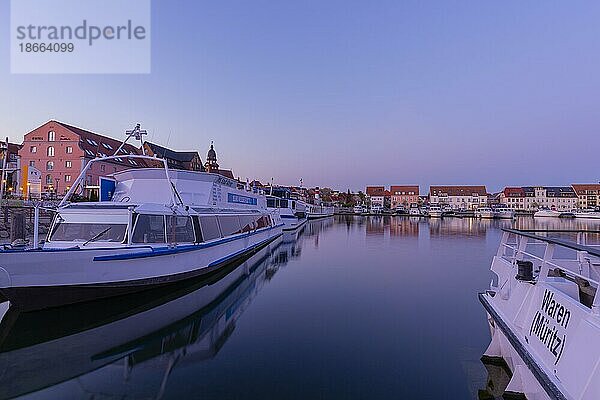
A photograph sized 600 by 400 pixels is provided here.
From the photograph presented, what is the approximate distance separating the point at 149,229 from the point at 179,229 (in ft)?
4.12

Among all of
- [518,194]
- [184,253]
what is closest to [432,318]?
[184,253]

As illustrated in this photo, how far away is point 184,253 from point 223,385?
20.4 feet

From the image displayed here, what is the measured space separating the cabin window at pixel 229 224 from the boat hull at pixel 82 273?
4352mm

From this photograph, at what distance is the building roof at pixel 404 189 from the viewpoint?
144750mm

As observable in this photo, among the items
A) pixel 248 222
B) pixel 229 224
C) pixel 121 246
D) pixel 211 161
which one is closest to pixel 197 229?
pixel 121 246

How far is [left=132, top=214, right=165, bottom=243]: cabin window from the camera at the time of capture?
10.8 metres

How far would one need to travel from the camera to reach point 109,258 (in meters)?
9.34

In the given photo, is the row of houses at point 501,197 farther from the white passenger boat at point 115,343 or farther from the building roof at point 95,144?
the white passenger boat at point 115,343

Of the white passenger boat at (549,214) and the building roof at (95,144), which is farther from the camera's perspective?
the white passenger boat at (549,214)

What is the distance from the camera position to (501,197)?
139875 millimetres

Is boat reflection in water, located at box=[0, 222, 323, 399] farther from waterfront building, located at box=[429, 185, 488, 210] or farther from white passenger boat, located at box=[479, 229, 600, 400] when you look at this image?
waterfront building, located at box=[429, 185, 488, 210]

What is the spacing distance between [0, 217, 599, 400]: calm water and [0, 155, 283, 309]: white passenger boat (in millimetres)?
566

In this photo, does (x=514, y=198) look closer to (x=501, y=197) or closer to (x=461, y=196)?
(x=501, y=197)

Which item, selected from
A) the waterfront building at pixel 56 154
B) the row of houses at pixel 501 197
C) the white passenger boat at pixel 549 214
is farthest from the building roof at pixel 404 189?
the waterfront building at pixel 56 154
